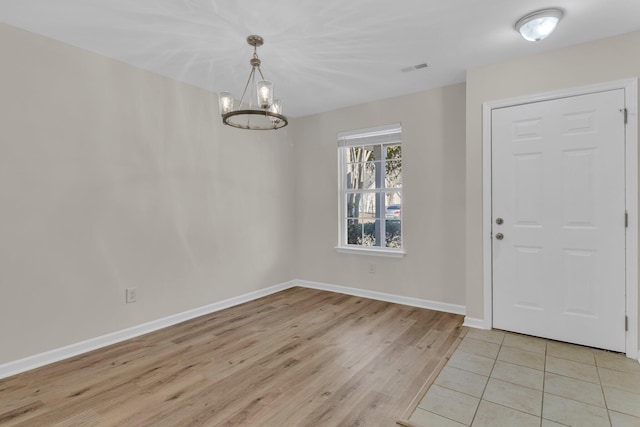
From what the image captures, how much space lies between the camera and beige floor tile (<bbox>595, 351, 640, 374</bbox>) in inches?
95.7

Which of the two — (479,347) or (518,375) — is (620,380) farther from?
(479,347)

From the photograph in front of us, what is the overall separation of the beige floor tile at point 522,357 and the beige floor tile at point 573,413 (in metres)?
0.45

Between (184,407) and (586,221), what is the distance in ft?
11.0

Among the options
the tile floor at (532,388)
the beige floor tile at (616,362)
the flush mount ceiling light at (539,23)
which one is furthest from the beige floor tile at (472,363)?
the flush mount ceiling light at (539,23)

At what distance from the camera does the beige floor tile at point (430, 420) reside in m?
1.87

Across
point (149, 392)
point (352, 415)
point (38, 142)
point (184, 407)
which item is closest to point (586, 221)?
point (352, 415)

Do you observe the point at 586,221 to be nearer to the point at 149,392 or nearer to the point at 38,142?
the point at 149,392

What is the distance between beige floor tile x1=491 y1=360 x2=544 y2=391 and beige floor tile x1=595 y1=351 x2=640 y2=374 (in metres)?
0.56

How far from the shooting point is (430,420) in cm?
190

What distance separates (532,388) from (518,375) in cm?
17

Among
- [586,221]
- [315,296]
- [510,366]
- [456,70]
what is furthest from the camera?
[315,296]

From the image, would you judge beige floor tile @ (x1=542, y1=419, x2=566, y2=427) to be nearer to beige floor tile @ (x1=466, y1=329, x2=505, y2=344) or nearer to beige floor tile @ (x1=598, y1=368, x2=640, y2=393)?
beige floor tile @ (x1=598, y1=368, x2=640, y2=393)

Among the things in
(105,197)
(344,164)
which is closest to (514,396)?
(344,164)

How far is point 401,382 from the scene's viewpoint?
232cm
